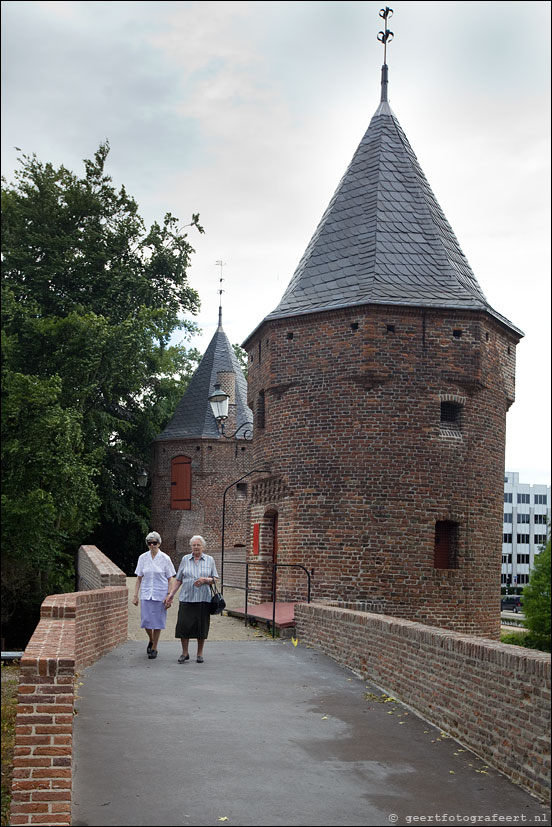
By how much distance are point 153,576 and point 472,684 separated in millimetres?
4729

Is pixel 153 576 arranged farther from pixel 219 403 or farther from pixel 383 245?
pixel 383 245

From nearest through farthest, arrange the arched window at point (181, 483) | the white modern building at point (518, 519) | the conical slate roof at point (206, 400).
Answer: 1. the arched window at point (181, 483)
2. the conical slate roof at point (206, 400)
3. the white modern building at point (518, 519)

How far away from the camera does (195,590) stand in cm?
1095

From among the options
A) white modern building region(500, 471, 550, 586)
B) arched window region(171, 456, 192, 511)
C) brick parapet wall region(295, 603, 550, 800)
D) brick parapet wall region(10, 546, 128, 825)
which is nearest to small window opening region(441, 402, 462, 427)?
brick parapet wall region(295, 603, 550, 800)

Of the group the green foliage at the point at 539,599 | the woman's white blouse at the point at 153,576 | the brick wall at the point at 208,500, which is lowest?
the woman's white blouse at the point at 153,576

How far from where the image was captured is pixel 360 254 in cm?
1972

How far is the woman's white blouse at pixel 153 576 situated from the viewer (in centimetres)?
1110

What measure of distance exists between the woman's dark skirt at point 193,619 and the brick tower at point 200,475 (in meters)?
20.8

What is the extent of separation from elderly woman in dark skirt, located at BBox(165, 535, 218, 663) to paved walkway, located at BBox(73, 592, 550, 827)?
24.8 inches

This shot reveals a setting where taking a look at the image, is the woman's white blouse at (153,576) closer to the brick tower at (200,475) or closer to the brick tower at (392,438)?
the brick tower at (392,438)

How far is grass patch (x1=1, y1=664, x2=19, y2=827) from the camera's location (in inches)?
313

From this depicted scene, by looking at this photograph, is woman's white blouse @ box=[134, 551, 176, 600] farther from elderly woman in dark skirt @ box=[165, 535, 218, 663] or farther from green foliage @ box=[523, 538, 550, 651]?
green foliage @ box=[523, 538, 550, 651]

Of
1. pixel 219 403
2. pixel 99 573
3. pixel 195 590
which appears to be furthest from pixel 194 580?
pixel 219 403

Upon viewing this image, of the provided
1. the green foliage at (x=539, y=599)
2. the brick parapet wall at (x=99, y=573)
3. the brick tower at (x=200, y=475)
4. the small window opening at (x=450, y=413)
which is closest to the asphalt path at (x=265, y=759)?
the green foliage at (x=539, y=599)
